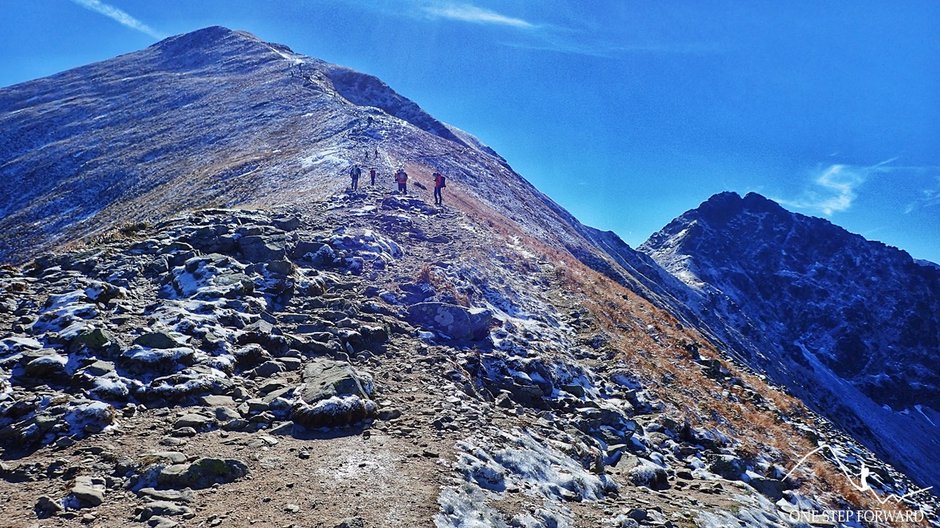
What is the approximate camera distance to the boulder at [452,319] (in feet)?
53.9

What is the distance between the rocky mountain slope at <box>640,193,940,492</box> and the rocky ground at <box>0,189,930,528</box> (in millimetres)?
124565

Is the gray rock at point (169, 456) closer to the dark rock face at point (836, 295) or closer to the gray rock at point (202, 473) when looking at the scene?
the gray rock at point (202, 473)

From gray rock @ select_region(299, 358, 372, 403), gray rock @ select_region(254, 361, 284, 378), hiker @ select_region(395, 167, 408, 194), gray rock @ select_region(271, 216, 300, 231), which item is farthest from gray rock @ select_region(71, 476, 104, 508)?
hiker @ select_region(395, 167, 408, 194)

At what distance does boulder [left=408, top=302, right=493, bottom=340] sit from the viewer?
16.4 meters

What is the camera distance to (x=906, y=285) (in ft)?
573

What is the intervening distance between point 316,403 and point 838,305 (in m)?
209

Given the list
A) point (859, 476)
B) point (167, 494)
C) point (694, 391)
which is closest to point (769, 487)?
point (694, 391)

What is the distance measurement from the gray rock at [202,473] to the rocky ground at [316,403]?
3cm

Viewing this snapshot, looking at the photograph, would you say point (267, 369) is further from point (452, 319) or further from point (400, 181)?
point (400, 181)

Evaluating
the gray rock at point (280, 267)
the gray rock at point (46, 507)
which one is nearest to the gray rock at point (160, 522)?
the gray rock at point (46, 507)

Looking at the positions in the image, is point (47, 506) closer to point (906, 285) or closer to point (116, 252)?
point (116, 252)

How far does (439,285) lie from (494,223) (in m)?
15.5

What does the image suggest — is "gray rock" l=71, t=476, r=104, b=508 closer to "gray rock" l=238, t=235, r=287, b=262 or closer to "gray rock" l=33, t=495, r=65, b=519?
"gray rock" l=33, t=495, r=65, b=519

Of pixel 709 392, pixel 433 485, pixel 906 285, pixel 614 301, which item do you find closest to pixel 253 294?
pixel 433 485
